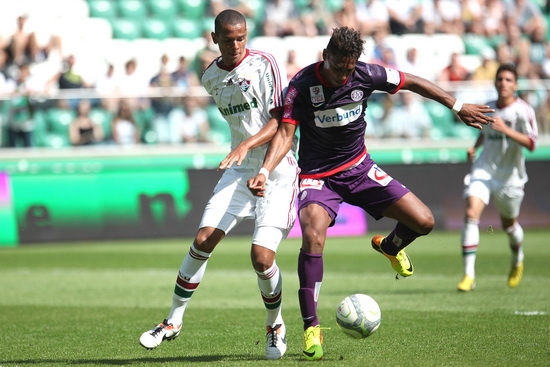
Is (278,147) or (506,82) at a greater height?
(278,147)

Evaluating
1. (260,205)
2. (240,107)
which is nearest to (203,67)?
(240,107)

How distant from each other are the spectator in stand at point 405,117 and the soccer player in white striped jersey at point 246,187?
1204 cm

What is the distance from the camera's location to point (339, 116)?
24.8 feet

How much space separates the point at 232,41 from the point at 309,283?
1.90m

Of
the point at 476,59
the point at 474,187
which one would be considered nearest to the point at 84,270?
the point at 474,187

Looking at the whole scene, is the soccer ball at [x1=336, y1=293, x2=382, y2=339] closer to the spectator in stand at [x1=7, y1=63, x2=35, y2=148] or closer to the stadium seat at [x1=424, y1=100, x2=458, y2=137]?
the spectator in stand at [x1=7, y1=63, x2=35, y2=148]

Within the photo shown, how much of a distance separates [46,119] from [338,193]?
11607 mm

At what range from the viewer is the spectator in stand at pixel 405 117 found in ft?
64.5

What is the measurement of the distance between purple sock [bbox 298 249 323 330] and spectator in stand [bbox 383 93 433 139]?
12606 mm

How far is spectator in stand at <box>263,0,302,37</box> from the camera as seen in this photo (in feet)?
74.2

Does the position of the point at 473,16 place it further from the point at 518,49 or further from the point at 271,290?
the point at 271,290

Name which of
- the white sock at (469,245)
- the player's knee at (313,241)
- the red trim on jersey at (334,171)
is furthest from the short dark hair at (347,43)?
the white sock at (469,245)

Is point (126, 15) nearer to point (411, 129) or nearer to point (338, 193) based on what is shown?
point (411, 129)

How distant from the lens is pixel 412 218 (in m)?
7.88
